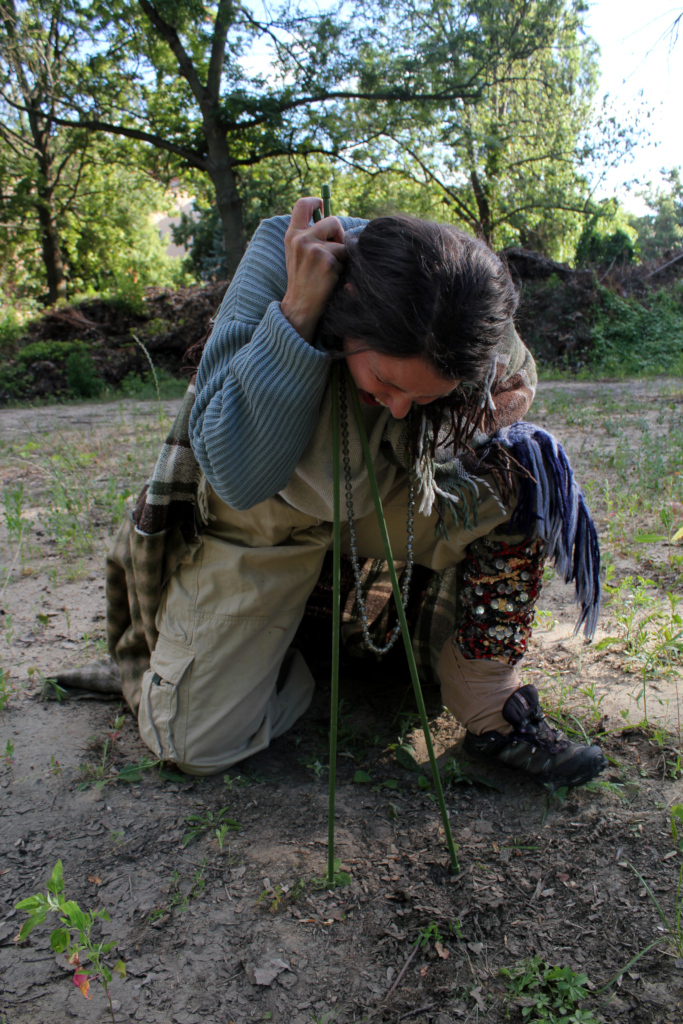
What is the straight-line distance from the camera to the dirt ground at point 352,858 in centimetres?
124

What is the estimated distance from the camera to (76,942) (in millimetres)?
1331

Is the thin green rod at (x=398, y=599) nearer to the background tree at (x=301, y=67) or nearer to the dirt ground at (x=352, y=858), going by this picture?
the dirt ground at (x=352, y=858)

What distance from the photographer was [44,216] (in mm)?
15539

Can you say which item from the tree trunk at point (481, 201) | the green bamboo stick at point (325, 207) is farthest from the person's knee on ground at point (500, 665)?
the tree trunk at point (481, 201)

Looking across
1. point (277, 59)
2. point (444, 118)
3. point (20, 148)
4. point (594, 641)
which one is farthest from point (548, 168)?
point (594, 641)

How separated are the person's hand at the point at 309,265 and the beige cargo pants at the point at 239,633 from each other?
52 cm

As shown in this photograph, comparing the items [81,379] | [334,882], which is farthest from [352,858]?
[81,379]

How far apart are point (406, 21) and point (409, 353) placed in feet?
32.8

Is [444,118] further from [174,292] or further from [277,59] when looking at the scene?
[174,292]

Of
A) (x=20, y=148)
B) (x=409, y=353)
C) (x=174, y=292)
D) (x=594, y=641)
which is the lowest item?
(x=594, y=641)

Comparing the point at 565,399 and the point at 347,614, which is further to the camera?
the point at 565,399

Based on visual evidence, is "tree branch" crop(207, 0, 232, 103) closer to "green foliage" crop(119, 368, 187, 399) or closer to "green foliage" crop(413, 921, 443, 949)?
"green foliage" crop(119, 368, 187, 399)

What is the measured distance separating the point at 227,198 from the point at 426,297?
8.89m

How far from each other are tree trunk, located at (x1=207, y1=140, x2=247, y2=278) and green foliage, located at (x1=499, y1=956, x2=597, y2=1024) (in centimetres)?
895
